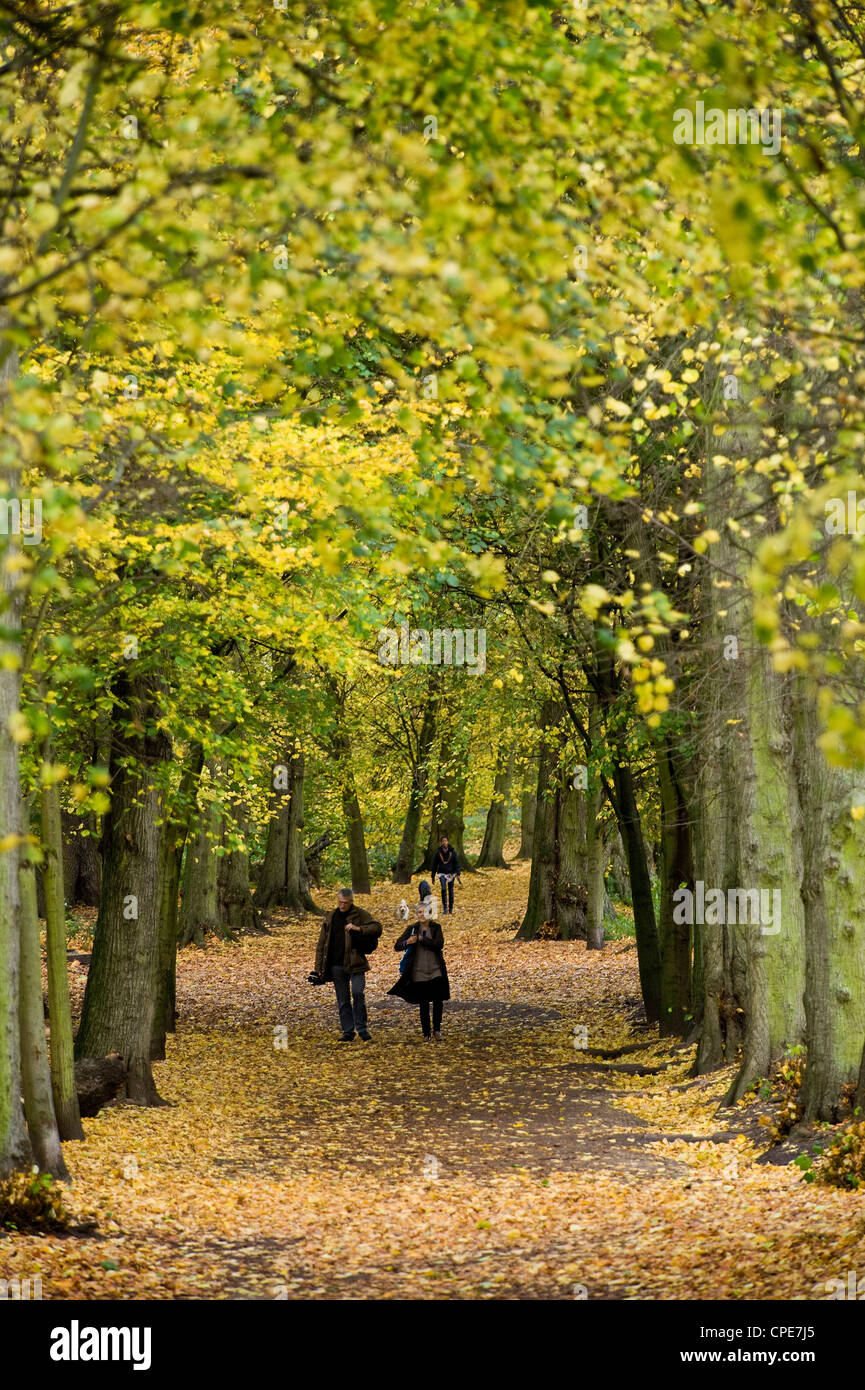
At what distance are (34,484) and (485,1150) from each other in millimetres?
6673

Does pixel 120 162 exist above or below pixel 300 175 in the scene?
above

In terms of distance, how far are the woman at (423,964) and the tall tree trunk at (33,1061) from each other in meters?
7.38

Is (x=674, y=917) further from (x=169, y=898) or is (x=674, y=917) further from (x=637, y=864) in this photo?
(x=169, y=898)

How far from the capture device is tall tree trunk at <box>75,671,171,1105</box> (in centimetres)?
1215

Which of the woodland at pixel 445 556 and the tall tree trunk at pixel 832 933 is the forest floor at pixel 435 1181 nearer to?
the woodland at pixel 445 556

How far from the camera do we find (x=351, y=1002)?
16.9 meters

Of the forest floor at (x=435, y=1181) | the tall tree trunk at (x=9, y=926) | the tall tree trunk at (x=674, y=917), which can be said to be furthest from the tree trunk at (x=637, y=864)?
the tall tree trunk at (x=9, y=926)

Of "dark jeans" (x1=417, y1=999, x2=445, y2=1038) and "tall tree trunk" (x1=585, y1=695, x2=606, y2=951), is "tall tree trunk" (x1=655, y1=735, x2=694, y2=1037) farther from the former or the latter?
"tall tree trunk" (x1=585, y1=695, x2=606, y2=951)

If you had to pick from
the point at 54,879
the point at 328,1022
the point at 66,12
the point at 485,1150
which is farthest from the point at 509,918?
the point at 66,12

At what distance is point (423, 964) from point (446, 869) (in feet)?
48.2

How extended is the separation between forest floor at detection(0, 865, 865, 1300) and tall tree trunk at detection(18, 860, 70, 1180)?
0.35 metres

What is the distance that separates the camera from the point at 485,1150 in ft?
35.6

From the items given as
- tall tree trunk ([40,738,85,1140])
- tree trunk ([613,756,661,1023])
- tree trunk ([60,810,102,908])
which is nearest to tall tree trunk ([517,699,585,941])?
tree trunk ([613,756,661,1023])

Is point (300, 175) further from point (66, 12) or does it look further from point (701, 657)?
point (701, 657)
